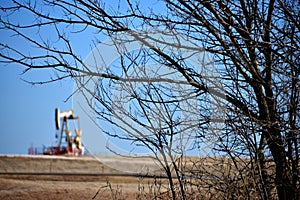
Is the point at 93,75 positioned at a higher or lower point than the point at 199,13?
lower

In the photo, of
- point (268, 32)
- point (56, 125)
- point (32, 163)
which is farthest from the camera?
point (56, 125)

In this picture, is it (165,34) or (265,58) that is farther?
(165,34)

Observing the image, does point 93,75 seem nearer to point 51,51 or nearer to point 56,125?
point 51,51

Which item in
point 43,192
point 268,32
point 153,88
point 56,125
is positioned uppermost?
point 56,125

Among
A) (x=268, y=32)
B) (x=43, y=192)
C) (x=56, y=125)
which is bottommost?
(x=43, y=192)

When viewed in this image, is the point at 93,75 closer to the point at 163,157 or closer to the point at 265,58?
the point at 163,157

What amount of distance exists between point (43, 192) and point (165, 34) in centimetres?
703

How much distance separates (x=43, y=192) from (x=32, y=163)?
966 centimetres

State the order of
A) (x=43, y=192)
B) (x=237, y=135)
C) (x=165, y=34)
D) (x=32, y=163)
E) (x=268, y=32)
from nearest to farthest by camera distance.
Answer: (x=268, y=32) → (x=237, y=135) → (x=165, y=34) → (x=43, y=192) → (x=32, y=163)

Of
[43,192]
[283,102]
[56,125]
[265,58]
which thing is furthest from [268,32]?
[56,125]

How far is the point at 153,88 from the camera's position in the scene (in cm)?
386

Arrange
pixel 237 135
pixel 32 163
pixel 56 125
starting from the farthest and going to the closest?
pixel 56 125 < pixel 32 163 < pixel 237 135

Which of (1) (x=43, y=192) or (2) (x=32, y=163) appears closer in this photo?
(1) (x=43, y=192)

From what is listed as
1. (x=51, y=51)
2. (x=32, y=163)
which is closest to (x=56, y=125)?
(x=32, y=163)
